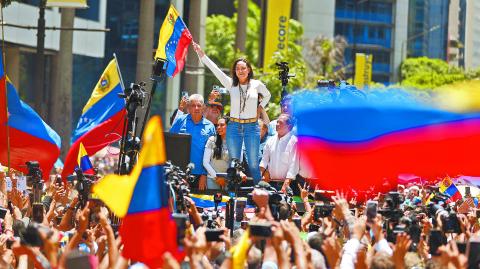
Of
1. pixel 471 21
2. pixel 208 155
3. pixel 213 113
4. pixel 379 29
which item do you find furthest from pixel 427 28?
pixel 208 155

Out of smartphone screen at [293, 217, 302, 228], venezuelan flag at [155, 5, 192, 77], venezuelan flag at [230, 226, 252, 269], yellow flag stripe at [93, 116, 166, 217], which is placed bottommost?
venezuelan flag at [230, 226, 252, 269]

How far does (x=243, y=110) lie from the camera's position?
15.2 m

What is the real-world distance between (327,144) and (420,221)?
1948 mm

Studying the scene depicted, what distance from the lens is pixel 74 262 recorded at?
891 cm

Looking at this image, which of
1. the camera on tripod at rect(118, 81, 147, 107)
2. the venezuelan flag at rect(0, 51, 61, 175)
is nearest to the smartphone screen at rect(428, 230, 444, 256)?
the camera on tripod at rect(118, 81, 147, 107)

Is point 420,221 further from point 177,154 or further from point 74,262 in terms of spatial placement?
point 74,262

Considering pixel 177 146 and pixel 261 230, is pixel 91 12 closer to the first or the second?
pixel 177 146

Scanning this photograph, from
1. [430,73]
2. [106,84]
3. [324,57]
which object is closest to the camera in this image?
[106,84]

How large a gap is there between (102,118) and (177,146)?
7193 millimetres

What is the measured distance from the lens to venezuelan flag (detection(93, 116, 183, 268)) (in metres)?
9.09

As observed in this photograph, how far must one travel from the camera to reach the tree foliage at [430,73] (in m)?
77.0

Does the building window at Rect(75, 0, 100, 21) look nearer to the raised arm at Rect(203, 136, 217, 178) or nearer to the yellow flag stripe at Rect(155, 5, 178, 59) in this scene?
the yellow flag stripe at Rect(155, 5, 178, 59)

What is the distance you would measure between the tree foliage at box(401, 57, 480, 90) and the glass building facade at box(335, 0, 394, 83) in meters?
10.7

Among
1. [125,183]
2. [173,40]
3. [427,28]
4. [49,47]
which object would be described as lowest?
[125,183]
